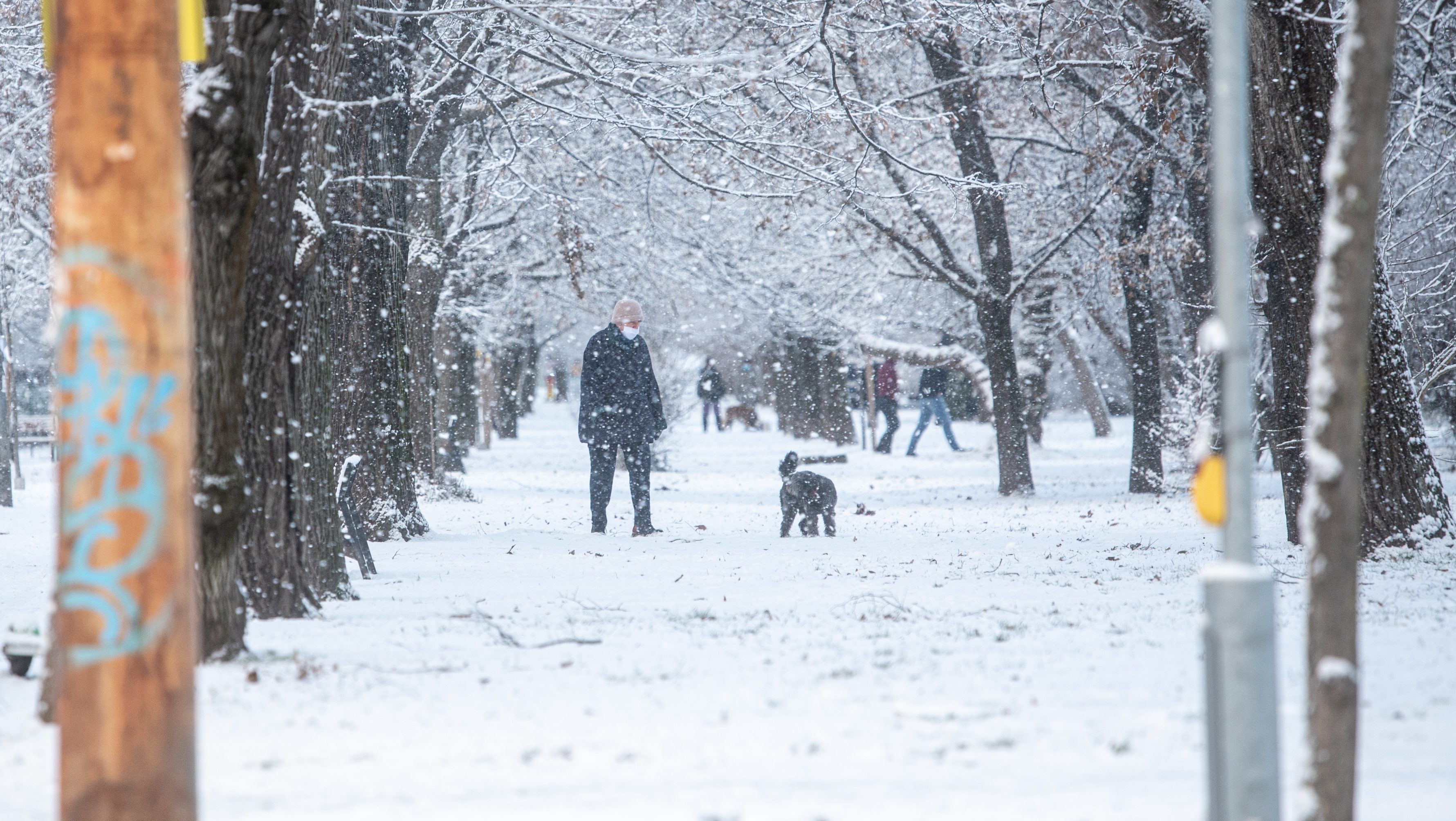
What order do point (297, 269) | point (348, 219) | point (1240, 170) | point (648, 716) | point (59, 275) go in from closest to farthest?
point (1240, 170) < point (59, 275) < point (648, 716) < point (297, 269) < point (348, 219)

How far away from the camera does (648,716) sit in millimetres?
4391

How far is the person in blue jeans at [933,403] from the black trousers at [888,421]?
690 mm

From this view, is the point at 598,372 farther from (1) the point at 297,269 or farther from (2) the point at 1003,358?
(2) the point at 1003,358

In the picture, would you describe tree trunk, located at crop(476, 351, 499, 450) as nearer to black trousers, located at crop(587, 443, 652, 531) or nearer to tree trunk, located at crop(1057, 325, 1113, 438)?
tree trunk, located at crop(1057, 325, 1113, 438)

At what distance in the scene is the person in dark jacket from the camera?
36.3 ft

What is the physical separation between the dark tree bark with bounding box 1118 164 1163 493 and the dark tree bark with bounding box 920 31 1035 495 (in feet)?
4.22

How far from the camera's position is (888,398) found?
27750 mm

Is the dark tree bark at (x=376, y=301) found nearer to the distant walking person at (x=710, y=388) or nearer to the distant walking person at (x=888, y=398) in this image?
the distant walking person at (x=710, y=388)

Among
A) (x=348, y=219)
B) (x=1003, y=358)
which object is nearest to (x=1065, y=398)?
(x=1003, y=358)

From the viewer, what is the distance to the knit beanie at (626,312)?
36.7 ft

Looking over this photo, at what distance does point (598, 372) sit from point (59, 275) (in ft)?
27.2

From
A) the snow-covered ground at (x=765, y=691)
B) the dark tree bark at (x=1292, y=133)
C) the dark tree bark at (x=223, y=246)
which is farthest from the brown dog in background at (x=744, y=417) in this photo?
the dark tree bark at (x=223, y=246)

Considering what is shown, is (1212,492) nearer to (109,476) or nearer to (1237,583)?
(1237,583)

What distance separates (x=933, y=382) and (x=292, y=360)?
761 inches
